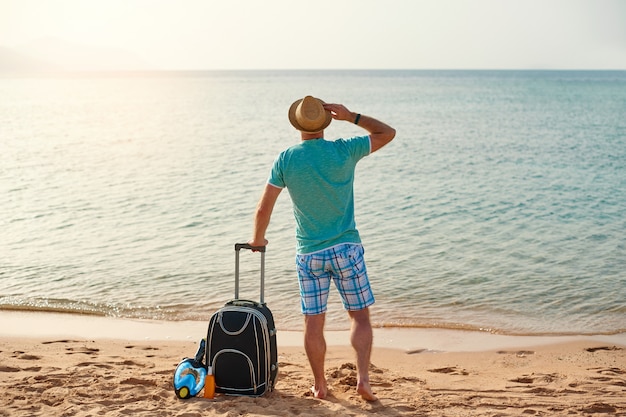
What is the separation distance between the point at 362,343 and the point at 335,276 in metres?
0.45

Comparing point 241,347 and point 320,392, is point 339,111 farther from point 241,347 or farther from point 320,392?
point 320,392

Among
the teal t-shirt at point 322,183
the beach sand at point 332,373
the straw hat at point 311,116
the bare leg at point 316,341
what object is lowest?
the beach sand at point 332,373

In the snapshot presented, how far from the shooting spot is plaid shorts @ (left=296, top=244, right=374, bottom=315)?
473 cm

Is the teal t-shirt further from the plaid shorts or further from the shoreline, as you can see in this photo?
the shoreline

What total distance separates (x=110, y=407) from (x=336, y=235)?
1721 millimetres

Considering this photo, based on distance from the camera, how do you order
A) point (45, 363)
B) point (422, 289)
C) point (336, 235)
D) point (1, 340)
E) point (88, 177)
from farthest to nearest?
1. point (88, 177)
2. point (422, 289)
3. point (1, 340)
4. point (45, 363)
5. point (336, 235)

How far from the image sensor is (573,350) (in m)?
6.97

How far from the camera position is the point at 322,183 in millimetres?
4688

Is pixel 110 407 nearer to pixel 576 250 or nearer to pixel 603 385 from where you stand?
pixel 603 385

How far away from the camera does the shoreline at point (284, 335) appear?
711cm

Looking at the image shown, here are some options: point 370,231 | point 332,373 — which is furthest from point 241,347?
point 370,231

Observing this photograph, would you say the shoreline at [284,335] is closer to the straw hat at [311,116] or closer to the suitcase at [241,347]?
the suitcase at [241,347]

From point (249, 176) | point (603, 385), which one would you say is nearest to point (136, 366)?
point (603, 385)

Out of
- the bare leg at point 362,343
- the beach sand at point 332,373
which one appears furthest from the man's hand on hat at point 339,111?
the beach sand at point 332,373
